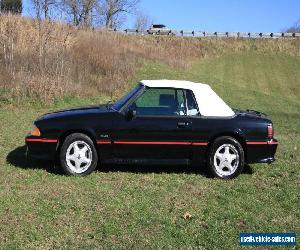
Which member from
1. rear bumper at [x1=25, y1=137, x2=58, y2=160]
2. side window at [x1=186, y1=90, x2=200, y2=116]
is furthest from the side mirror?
rear bumper at [x1=25, y1=137, x2=58, y2=160]

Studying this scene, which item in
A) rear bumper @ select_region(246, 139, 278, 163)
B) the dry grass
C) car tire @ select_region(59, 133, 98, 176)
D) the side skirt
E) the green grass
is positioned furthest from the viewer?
the dry grass

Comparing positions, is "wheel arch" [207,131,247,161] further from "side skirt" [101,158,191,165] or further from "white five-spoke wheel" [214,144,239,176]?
"side skirt" [101,158,191,165]

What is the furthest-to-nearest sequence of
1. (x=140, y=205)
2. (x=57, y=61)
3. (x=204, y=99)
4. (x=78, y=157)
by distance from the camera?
(x=57, y=61)
(x=204, y=99)
(x=78, y=157)
(x=140, y=205)

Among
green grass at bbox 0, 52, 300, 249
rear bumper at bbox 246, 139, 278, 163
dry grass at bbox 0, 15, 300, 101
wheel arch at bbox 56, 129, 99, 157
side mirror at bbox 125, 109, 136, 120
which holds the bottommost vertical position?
green grass at bbox 0, 52, 300, 249

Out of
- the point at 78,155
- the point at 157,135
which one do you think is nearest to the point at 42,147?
the point at 78,155

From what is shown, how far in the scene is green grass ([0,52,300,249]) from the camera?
5102 millimetres

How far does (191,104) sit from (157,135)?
2.58 ft

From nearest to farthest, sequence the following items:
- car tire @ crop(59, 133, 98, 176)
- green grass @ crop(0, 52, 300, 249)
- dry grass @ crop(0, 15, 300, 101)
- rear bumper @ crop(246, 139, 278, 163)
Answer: green grass @ crop(0, 52, 300, 249)
car tire @ crop(59, 133, 98, 176)
rear bumper @ crop(246, 139, 278, 163)
dry grass @ crop(0, 15, 300, 101)

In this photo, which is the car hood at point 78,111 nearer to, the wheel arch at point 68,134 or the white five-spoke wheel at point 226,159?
the wheel arch at point 68,134

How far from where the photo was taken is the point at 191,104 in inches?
302

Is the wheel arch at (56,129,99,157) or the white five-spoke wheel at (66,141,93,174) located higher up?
the wheel arch at (56,129,99,157)

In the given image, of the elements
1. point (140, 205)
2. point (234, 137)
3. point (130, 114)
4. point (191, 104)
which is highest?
point (191, 104)

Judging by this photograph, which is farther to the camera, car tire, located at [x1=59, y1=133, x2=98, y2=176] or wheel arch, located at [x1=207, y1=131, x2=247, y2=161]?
wheel arch, located at [x1=207, y1=131, x2=247, y2=161]

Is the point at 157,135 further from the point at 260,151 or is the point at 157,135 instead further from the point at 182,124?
the point at 260,151
